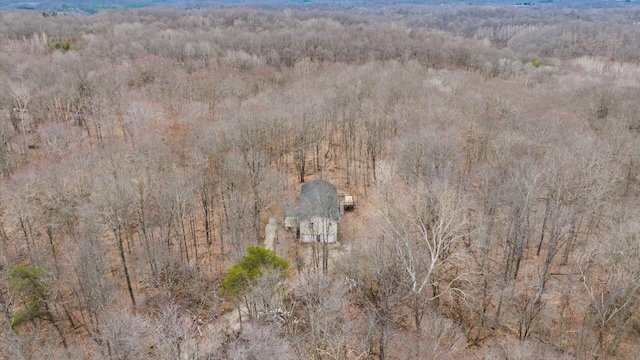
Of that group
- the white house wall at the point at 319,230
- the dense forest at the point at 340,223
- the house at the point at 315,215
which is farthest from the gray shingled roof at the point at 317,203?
the dense forest at the point at 340,223

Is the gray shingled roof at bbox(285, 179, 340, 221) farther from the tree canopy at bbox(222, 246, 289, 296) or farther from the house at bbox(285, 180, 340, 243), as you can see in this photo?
the tree canopy at bbox(222, 246, 289, 296)

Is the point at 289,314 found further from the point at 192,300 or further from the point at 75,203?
the point at 75,203

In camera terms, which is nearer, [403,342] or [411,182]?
[403,342]

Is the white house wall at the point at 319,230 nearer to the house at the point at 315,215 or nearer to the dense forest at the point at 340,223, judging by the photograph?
the house at the point at 315,215

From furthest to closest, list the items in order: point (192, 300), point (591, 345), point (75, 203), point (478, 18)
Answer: point (478, 18)
point (75, 203)
point (192, 300)
point (591, 345)

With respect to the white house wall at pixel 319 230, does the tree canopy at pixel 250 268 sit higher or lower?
higher

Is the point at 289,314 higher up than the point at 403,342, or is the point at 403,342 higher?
the point at 289,314

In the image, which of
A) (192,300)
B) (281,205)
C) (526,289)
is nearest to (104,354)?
(192,300)
